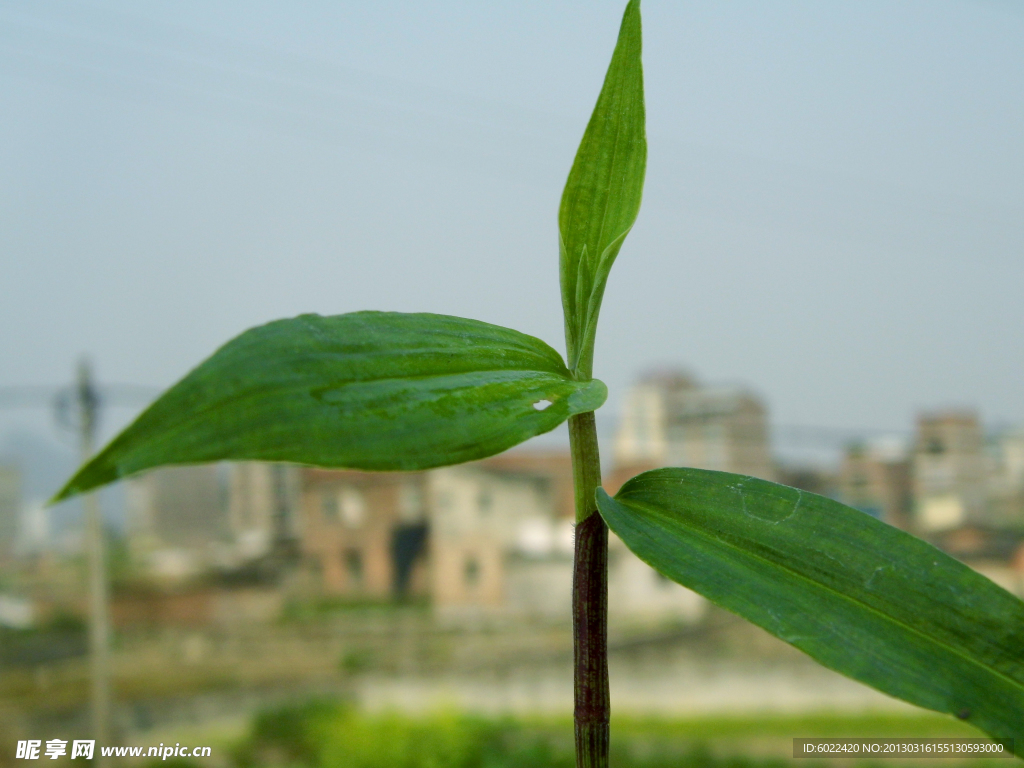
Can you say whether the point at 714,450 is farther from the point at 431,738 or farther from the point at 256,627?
the point at 256,627

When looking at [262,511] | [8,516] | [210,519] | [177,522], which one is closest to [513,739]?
[262,511]

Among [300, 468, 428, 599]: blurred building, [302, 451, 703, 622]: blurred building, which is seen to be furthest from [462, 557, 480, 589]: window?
[300, 468, 428, 599]: blurred building

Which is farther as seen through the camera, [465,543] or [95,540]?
[465,543]

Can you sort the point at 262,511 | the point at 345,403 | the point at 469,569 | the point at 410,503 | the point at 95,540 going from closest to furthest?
the point at 345,403 < the point at 95,540 < the point at 410,503 < the point at 469,569 < the point at 262,511

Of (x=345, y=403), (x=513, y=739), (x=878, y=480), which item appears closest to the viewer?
(x=345, y=403)

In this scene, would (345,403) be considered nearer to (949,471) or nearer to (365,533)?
(365,533)

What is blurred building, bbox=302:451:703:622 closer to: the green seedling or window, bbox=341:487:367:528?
window, bbox=341:487:367:528

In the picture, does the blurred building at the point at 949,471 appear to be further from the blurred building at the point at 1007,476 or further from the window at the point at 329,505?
the window at the point at 329,505
